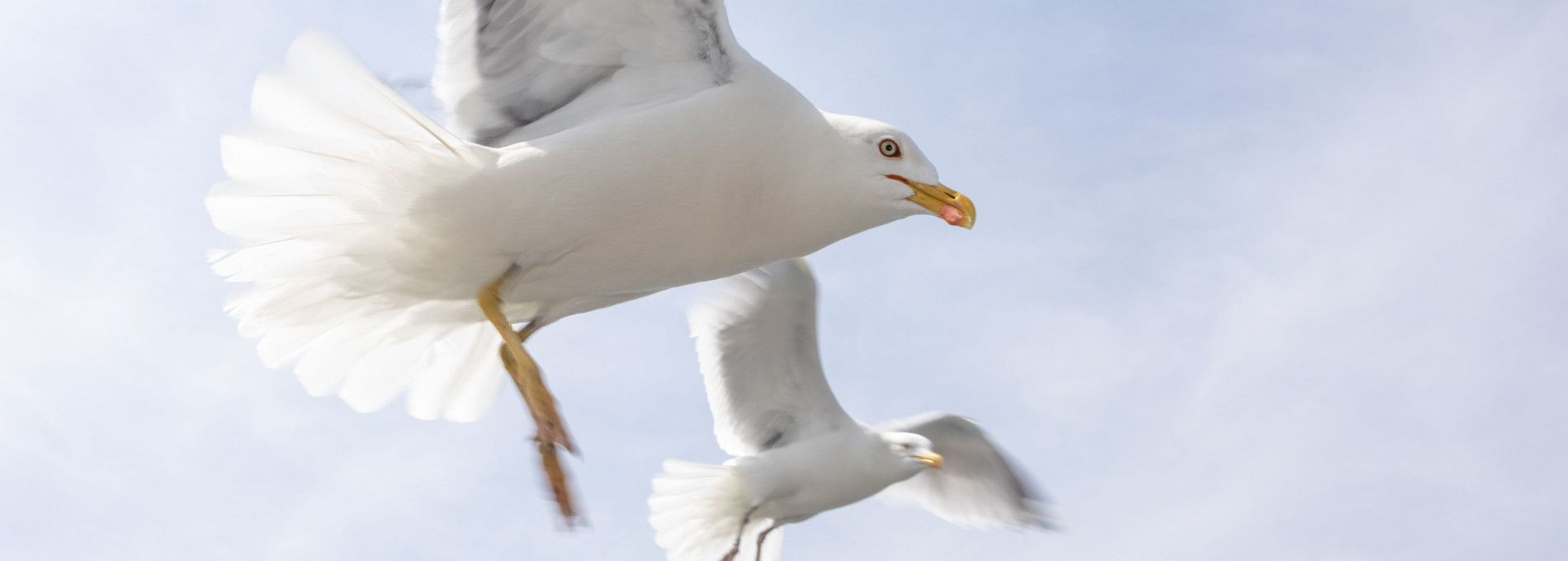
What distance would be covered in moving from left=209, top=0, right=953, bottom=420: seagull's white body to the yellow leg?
0.18ft

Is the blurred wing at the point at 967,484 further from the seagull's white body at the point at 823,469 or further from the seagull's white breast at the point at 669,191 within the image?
the seagull's white breast at the point at 669,191

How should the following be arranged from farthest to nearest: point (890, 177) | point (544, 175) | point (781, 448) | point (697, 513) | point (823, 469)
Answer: point (697, 513)
point (781, 448)
point (823, 469)
point (890, 177)
point (544, 175)

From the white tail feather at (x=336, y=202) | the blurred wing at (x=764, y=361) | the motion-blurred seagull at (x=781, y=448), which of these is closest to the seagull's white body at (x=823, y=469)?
the motion-blurred seagull at (x=781, y=448)

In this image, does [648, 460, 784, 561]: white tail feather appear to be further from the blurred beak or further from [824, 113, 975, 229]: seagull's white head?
[824, 113, 975, 229]: seagull's white head

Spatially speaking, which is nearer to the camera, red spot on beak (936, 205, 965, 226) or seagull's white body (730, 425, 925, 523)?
red spot on beak (936, 205, 965, 226)

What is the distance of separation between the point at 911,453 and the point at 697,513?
4.19ft

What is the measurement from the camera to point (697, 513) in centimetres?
930

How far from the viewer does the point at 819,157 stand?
15.8 feet

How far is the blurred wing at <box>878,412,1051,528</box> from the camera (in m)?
9.42

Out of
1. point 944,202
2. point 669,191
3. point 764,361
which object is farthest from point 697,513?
point 669,191

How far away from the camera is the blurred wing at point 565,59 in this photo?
485cm

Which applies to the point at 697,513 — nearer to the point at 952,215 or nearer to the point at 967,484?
the point at 967,484

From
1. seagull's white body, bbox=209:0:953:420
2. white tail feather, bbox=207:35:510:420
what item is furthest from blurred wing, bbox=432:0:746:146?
white tail feather, bbox=207:35:510:420

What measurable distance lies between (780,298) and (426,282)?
402cm
